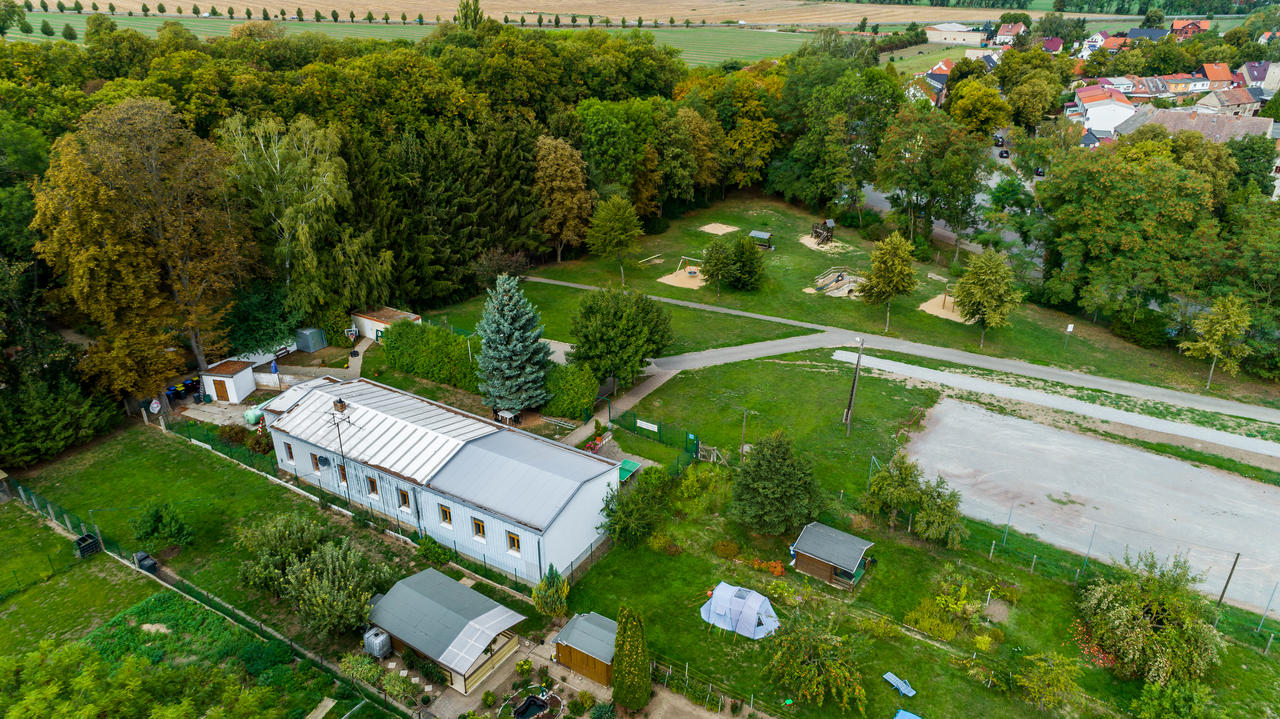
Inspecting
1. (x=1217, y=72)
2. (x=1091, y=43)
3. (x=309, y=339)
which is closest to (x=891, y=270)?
(x=309, y=339)

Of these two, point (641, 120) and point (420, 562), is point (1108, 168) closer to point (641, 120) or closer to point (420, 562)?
point (641, 120)

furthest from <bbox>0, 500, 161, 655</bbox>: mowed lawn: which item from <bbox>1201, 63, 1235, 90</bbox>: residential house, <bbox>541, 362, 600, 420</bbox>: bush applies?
<bbox>1201, 63, 1235, 90</bbox>: residential house

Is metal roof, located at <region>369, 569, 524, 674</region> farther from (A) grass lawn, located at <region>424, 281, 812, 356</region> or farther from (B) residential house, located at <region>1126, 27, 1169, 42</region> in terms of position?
(B) residential house, located at <region>1126, 27, 1169, 42</region>

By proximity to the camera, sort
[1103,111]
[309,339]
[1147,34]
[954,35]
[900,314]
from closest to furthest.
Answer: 1. [309,339]
2. [900,314]
3. [1103,111]
4. [1147,34]
5. [954,35]

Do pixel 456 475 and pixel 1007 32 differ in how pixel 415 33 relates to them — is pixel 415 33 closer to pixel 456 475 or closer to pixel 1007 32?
pixel 456 475

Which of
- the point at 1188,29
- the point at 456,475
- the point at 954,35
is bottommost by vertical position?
the point at 456,475

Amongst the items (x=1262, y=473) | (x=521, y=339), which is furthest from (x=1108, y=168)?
(x=521, y=339)

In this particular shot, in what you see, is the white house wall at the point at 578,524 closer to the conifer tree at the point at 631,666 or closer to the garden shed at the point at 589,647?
the garden shed at the point at 589,647

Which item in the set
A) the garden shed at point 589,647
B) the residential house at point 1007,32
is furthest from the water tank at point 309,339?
the residential house at point 1007,32
